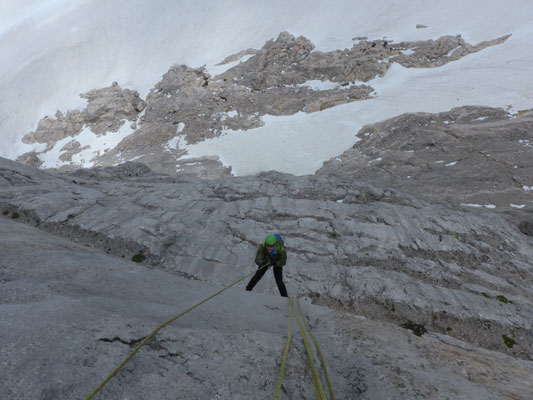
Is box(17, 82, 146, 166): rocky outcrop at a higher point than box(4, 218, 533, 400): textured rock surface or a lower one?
higher

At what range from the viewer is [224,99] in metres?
41.5

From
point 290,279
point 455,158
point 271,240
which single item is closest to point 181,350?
point 271,240

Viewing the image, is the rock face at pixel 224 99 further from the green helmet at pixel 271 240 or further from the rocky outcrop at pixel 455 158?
the green helmet at pixel 271 240

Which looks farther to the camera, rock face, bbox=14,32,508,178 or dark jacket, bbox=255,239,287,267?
rock face, bbox=14,32,508,178

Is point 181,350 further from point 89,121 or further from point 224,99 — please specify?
point 89,121

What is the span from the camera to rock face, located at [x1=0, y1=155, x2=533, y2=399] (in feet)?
12.4

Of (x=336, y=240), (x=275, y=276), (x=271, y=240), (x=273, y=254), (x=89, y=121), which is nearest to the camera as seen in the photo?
(x=271, y=240)

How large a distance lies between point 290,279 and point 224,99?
37275mm

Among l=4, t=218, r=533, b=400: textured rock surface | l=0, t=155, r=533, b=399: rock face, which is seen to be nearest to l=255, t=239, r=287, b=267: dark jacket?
l=0, t=155, r=533, b=399: rock face

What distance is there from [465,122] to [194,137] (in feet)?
99.1

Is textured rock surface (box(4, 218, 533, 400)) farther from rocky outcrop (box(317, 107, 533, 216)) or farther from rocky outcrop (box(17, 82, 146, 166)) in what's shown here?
rocky outcrop (box(17, 82, 146, 166))

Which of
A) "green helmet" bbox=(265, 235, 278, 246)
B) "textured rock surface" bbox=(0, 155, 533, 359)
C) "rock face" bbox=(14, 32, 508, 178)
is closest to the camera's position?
"green helmet" bbox=(265, 235, 278, 246)

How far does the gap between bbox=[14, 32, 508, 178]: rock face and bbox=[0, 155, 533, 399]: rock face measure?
15.5 m

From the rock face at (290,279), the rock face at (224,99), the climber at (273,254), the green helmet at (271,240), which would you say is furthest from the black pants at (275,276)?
the rock face at (224,99)
